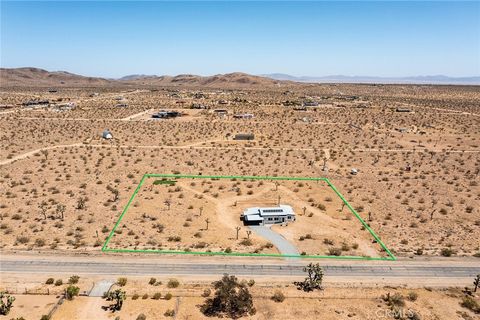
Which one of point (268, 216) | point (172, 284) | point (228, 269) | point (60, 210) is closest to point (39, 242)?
point (60, 210)

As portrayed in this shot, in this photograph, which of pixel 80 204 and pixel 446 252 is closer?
pixel 446 252

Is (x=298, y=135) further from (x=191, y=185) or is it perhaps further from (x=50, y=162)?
(x=50, y=162)

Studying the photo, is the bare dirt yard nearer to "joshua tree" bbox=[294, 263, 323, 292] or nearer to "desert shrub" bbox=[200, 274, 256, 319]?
"joshua tree" bbox=[294, 263, 323, 292]

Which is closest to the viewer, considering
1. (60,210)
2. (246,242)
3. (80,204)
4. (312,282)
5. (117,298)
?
(117,298)

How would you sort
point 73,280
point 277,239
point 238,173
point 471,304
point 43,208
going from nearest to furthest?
point 471,304, point 73,280, point 277,239, point 43,208, point 238,173

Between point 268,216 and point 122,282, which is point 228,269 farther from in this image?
point 268,216

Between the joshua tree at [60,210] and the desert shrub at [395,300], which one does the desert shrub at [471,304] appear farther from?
the joshua tree at [60,210]

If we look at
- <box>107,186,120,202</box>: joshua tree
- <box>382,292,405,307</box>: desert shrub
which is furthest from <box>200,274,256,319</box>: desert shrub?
<box>107,186,120,202</box>: joshua tree

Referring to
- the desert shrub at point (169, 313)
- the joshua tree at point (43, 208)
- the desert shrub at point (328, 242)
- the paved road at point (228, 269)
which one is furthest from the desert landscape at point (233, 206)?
the paved road at point (228, 269)
